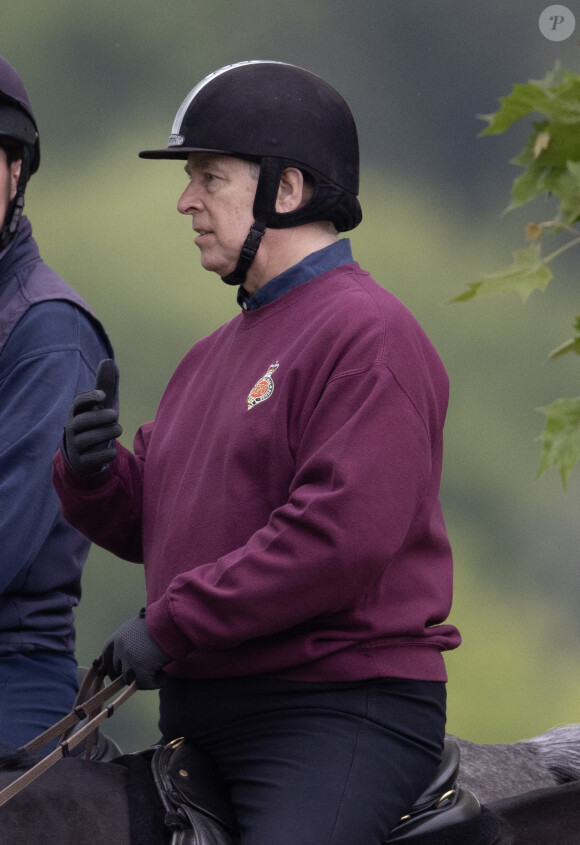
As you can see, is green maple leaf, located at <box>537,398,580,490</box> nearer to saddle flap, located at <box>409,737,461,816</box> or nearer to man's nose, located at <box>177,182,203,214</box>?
saddle flap, located at <box>409,737,461,816</box>

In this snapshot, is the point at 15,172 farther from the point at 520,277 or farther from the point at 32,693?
the point at 520,277

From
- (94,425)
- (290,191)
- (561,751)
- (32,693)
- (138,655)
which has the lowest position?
(561,751)

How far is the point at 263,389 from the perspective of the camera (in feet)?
6.31

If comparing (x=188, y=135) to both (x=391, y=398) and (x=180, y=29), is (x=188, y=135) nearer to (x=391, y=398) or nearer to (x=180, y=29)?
(x=391, y=398)

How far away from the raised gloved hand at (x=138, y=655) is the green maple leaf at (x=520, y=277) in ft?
3.02

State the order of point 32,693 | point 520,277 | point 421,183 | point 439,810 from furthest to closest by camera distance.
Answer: point 421,183, point 32,693, point 439,810, point 520,277

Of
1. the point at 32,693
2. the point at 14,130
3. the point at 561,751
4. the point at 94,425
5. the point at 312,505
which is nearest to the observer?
the point at 312,505

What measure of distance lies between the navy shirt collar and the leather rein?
66 cm

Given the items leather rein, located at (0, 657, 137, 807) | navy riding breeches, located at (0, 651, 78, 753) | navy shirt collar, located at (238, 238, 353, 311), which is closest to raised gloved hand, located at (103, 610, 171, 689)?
leather rein, located at (0, 657, 137, 807)

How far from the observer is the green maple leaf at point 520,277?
115cm

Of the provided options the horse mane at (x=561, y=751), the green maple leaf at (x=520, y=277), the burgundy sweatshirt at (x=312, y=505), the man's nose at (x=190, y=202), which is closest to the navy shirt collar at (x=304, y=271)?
the burgundy sweatshirt at (x=312, y=505)

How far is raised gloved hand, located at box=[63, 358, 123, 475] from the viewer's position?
78.0 inches

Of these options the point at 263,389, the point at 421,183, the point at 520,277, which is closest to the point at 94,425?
the point at 263,389

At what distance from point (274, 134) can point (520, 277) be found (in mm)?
1003
